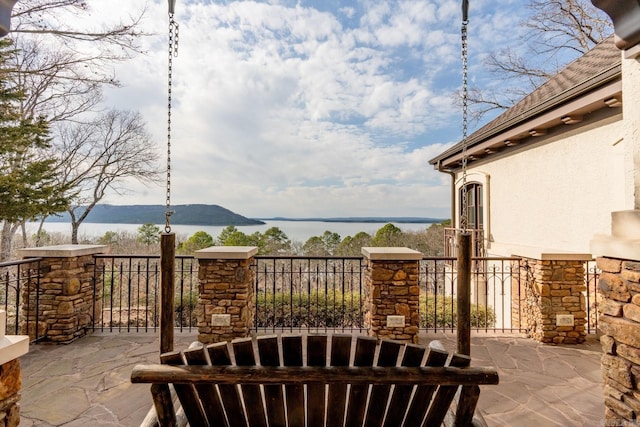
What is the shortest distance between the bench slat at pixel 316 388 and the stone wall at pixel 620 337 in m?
1.81

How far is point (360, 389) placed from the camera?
4.08ft

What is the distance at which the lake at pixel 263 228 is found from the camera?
29.9ft

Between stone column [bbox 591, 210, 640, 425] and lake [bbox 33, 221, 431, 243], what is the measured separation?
737 centimetres

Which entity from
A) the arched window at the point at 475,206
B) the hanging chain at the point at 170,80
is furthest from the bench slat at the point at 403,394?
the arched window at the point at 475,206

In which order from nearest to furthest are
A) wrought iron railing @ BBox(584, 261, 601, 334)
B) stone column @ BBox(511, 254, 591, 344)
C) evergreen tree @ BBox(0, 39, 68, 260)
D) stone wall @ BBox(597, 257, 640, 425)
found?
stone wall @ BBox(597, 257, 640, 425), stone column @ BBox(511, 254, 591, 344), wrought iron railing @ BBox(584, 261, 601, 334), evergreen tree @ BBox(0, 39, 68, 260)

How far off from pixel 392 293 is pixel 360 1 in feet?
14.9

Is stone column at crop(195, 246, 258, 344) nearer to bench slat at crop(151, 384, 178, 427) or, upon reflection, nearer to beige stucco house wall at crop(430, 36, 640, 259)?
bench slat at crop(151, 384, 178, 427)

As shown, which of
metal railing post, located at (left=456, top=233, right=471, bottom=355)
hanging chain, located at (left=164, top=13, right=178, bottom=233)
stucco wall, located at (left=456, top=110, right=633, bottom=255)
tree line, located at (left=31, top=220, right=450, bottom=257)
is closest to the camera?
hanging chain, located at (left=164, top=13, right=178, bottom=233)

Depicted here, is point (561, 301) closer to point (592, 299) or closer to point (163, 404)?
point (592, 299)

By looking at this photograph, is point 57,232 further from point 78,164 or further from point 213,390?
point 213,390

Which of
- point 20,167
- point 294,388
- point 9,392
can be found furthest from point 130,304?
point 20,167

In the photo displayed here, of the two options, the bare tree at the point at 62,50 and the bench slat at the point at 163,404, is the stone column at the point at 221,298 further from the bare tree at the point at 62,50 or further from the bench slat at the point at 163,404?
the bare tree at the point at 62,50

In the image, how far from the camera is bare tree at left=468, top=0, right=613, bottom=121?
847 centimetres

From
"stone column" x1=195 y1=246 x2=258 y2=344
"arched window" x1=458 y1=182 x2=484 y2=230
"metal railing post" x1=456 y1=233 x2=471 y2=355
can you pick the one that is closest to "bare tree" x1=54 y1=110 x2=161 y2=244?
"stone column" x1=195 y1=246 x2=258 y2=344
